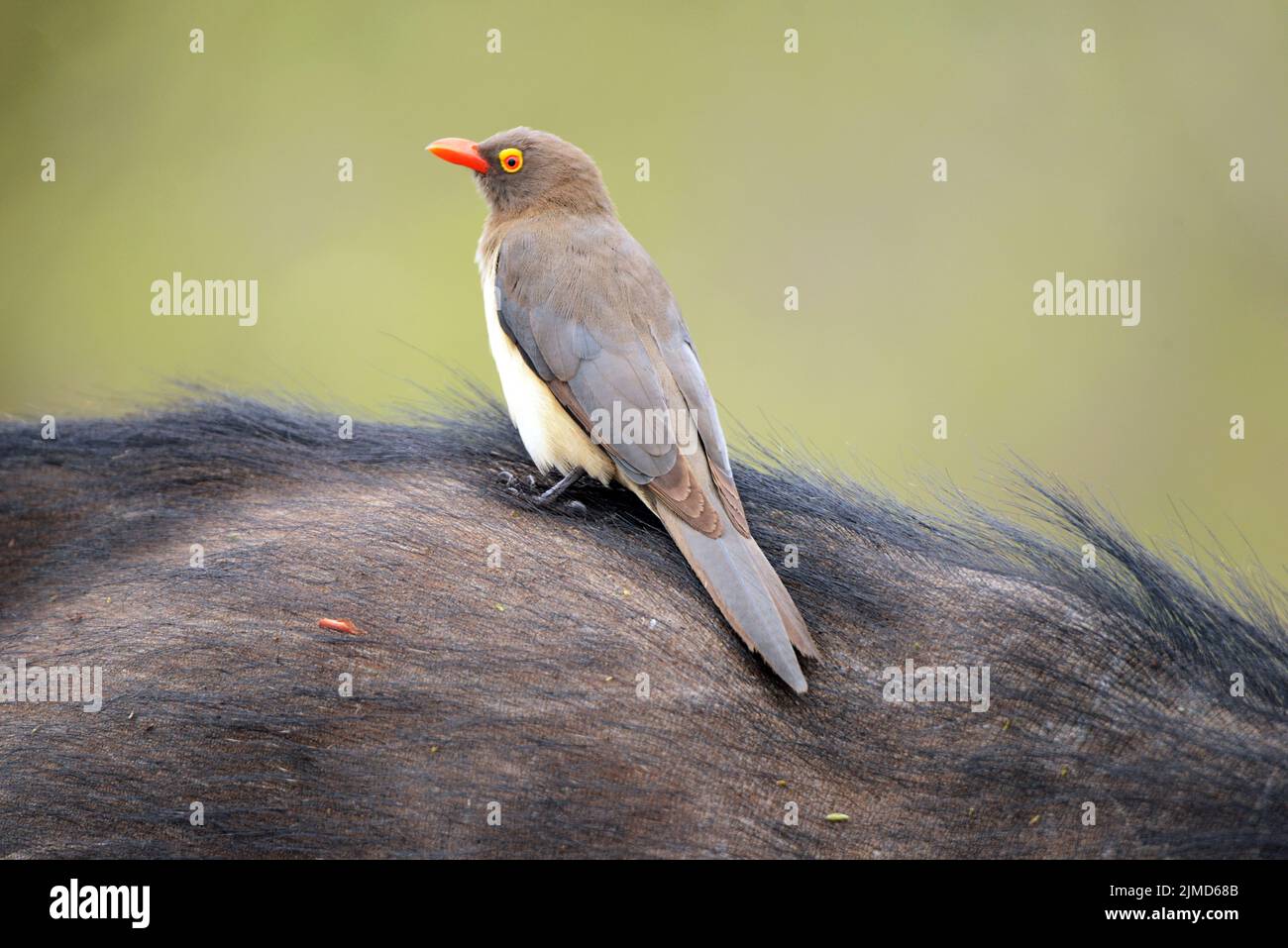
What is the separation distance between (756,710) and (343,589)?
96 centimetres

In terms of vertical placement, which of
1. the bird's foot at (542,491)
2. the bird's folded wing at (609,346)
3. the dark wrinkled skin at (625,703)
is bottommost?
the dark wrinkled skin at (625,703)

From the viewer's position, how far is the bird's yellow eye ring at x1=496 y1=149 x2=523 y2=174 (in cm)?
390

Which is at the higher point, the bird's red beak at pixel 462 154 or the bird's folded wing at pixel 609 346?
the bird's red beak at pixel 462 154

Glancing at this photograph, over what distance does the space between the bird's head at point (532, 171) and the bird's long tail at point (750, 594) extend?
52.5 inches

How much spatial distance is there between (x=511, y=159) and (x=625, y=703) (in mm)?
1909

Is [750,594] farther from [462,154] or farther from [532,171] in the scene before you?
[462,154]

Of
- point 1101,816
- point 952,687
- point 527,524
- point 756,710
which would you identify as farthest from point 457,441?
point 1101,816

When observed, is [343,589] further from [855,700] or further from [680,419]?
[855,700]

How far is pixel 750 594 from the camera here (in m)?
2.74

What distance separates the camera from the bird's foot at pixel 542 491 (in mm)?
3209

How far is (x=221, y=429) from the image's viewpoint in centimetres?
353

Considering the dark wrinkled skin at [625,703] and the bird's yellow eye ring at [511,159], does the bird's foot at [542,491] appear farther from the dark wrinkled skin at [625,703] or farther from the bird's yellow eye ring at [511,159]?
the bird's yellow eye ring at [511,159]

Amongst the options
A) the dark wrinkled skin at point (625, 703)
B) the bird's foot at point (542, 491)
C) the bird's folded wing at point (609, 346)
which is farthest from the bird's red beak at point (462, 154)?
the dark wrinkled skin at point (625, 703)

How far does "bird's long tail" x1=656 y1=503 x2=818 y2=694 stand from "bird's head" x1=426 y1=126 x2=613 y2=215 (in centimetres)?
133
